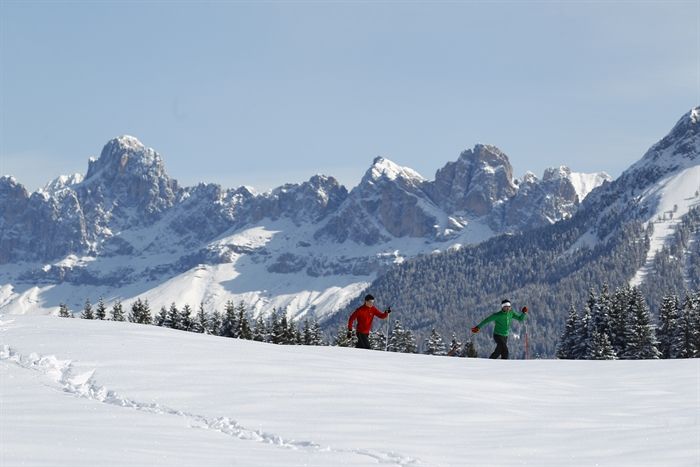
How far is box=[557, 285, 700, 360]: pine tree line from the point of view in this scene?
5731cm

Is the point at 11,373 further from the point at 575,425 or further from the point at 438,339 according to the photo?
the point at 438,339

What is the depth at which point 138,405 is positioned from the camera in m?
13.2

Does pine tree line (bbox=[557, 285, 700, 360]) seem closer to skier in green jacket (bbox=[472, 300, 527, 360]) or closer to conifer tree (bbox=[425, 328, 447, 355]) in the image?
conifer tree (bbox=[425, 328, 447, 355])

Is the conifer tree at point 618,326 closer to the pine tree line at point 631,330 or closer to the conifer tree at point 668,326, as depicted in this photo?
the pine tree line at point 631,330

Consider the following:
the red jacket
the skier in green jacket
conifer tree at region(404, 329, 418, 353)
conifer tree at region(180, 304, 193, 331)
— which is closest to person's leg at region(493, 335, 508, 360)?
the skier in green jacket

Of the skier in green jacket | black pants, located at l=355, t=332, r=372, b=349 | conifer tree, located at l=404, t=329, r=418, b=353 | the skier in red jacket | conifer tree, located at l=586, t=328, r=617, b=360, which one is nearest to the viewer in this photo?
the skier in red jacket

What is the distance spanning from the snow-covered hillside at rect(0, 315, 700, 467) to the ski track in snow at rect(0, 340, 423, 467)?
3cm

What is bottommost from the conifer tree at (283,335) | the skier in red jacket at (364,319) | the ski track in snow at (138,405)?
the ski track in snow at (138,405)

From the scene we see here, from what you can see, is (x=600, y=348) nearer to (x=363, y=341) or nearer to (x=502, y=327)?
(x=502, y=327)

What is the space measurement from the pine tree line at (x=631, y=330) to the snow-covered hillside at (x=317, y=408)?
38823 millimetres

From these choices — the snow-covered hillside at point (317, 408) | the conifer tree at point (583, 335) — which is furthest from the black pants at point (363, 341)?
the conifer tree at point (583, 335)

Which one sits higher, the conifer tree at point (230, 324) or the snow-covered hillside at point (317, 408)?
the conifer tree at point (230, 324)

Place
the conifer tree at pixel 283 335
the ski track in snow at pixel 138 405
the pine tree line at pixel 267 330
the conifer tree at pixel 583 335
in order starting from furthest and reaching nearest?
the pine tree line at pixel 267 330
the conifer tree at pixel 283 335
the conifer tree at pixel 583 335
the ski track in snow at pixel 138 405

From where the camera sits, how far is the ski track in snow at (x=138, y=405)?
10.2 m
